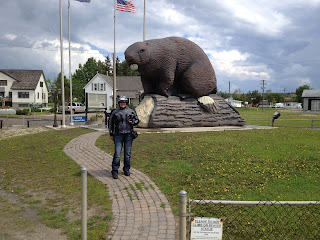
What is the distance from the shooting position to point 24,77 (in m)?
44.6

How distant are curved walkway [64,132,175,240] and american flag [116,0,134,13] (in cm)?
1320

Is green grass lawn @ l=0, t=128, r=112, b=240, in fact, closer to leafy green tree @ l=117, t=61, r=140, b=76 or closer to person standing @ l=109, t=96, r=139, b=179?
person standing @ l=109, t=96, r=139, b=179

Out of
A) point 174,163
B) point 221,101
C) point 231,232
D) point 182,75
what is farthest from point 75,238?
point 221,101

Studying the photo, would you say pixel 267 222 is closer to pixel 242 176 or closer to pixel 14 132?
pixel 242 176

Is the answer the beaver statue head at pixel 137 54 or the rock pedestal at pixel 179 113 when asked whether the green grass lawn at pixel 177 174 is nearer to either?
the rock pedestal at pixel 179 113

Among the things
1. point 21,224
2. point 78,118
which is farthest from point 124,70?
point 21,224

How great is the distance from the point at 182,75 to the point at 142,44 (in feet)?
8.42

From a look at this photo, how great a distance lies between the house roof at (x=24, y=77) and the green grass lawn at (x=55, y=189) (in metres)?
39.6

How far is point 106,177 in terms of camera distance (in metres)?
5.44

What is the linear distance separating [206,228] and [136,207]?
6.00 ft

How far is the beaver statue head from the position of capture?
39.0 ft

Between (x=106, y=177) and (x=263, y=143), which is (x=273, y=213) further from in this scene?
(x=263, y=143)

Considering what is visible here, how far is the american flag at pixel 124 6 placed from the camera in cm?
1695

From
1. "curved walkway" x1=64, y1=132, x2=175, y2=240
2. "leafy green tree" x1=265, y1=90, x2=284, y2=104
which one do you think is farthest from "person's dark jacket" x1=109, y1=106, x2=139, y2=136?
"leafy green tree" x1=265, y1=90, x2=284, y2=104
